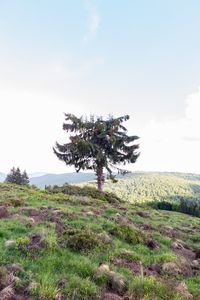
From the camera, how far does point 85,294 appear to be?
26.2 ft

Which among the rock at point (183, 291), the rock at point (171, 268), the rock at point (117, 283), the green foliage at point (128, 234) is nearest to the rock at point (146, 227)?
the green foliage at point (128, 234)

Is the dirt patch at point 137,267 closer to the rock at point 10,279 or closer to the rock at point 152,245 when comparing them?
the rock at point 152,245

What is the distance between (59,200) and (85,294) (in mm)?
17265

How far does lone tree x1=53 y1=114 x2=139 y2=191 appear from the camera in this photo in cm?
4820

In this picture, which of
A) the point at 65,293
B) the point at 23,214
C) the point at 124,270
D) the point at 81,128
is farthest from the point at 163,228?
the point at 81,128

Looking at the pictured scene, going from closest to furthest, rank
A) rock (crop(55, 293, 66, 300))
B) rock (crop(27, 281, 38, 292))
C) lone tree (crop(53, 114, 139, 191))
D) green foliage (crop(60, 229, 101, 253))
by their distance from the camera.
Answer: rock (crop(55, 293, 66, 300)), rock (crop(27, 281, 38, 292)), green foliage (crop(60, 229, 101, 253)), lone tree (crop(53, 114, 139, 191))

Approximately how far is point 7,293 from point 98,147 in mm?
40786

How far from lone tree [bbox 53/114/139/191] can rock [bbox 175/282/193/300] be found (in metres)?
38.2

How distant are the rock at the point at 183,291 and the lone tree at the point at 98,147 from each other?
3816 centimetres

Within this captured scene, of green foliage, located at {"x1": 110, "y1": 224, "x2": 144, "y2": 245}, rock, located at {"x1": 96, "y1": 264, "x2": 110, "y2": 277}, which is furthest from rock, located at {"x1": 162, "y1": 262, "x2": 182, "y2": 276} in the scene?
green foliage, located at {"x1": 110, "y1": 224, "x2": 144, "y2": 245}

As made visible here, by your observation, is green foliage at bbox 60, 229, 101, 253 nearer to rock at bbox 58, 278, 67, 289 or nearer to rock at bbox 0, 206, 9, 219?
rock at bbox 58, 278, 67, 289

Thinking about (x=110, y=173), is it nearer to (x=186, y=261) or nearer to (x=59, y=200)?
(x=59, y=200)

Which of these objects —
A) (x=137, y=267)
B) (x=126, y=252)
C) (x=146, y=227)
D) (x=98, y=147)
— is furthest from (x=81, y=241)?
(x=98, y=147)

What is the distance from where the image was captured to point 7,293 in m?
7.43
